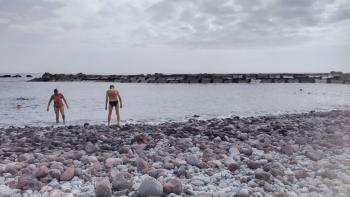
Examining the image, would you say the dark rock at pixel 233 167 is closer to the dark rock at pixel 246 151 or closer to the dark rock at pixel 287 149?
the dark rock at pixel 246 151

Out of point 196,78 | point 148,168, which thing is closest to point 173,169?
point 148,168

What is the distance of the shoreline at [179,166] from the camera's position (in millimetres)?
6457

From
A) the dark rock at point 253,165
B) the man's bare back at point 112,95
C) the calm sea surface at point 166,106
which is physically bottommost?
the calm sea surface at point 166,106

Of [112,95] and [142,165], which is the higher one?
[112,95]

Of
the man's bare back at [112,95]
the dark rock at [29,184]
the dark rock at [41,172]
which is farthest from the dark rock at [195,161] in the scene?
the man's bare back at [112,95]

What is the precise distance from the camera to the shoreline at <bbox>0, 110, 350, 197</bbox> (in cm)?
646

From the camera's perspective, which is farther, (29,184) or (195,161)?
(195,161)

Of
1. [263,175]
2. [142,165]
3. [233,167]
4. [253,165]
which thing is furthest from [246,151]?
[142,165]

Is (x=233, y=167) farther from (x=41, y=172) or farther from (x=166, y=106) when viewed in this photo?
(x=166, y=106)

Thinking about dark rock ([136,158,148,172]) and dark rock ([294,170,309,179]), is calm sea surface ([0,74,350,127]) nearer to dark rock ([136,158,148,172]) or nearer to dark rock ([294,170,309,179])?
dark rock ([136,158,148,172])

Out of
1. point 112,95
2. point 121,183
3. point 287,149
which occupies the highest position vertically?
point 112,95

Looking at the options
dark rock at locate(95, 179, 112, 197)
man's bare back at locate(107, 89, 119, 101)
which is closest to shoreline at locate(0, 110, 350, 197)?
dark rock at locate(95, 179, 112, 197)

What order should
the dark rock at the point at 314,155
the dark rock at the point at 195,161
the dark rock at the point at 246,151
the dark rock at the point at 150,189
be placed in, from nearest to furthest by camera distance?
the dark rock at the point at 150,189, the dark rock at the point at 195,161, the dark rock at the point at 314,155, the dark rock at the point at 246,151

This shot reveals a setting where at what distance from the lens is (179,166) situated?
7949 mm
